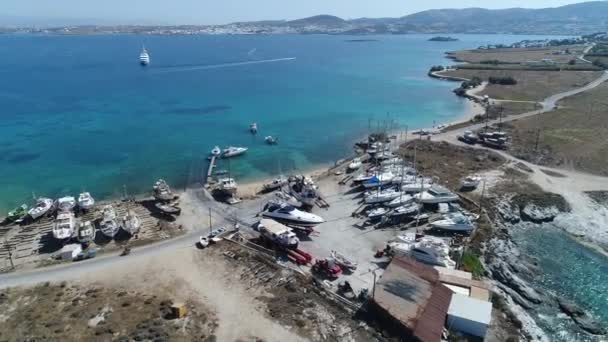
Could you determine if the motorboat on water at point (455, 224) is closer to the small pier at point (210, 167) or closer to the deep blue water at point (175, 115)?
the deep blue water at point (175, 115)

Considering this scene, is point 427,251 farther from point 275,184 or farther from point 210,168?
point 210,168

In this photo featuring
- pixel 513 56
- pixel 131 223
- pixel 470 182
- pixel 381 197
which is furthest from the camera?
pixel 513 56

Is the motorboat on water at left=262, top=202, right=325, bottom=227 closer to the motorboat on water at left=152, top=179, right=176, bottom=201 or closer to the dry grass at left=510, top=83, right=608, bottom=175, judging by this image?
the motorboat on water at left=152, top=179, right=176, bottom=201

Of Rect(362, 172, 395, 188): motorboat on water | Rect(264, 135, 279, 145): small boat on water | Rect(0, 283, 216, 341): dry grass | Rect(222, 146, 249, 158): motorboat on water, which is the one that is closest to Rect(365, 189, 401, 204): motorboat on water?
Rect(362, 172, 395, 188): motorboat on water

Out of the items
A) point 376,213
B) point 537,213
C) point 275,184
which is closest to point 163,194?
point 275,184

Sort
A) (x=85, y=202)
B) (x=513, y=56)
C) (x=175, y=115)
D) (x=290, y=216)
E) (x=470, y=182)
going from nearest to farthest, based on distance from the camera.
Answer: (x=290, y=216)
(x=85, y=202)
(x=470, y=182)
(x=175, y=115)
(x=513, y=56)

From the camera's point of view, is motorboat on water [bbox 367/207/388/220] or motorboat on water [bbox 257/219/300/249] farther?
motorboat on water [bbox 367/207/388/220]
